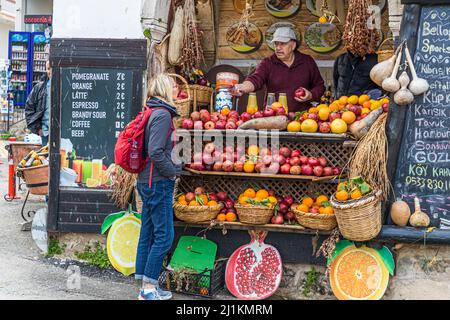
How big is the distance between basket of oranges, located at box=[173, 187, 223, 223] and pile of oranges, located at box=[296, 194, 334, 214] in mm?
843

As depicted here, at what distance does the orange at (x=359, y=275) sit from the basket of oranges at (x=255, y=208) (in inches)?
31.6

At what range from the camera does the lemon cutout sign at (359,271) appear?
224 inches

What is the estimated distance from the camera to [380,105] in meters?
5.91

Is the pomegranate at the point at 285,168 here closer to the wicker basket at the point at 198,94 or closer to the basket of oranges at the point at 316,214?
the basket of oranges at the point at 316,214

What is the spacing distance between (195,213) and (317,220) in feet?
3.94

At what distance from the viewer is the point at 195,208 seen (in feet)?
19.3

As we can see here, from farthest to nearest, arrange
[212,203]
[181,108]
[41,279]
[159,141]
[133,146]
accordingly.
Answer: [181,108], [41,279], [212,203], [133,146], [159,141]

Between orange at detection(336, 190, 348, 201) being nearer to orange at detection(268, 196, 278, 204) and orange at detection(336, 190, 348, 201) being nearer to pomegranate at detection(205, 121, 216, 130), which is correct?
orange at detection(268, 196, 278, 204)

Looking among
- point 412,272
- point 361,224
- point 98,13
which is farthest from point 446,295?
point 98,13

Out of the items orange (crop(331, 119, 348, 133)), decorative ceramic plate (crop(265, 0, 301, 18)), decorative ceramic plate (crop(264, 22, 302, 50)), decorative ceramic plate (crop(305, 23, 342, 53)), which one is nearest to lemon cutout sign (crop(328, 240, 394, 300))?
orange (crop(331, 119, 348, 133))

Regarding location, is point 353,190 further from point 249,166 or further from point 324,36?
point 324,36

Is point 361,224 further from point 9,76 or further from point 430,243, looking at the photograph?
point 9,76

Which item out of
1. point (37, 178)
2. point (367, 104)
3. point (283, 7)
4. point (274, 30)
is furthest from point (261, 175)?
point (283, 7)

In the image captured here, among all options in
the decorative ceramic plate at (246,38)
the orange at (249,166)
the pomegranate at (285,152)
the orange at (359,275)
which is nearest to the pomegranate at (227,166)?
the orange at (249,166)
